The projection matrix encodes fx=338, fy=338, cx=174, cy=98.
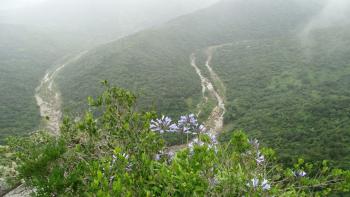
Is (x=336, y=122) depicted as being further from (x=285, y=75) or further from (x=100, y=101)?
(x=100, y=101)

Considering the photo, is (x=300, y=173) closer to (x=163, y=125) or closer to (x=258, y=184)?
(x=258, y=184)

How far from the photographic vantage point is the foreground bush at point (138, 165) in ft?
Result: 14.0

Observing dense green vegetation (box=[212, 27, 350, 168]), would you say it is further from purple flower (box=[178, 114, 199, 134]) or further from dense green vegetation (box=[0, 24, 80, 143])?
dense green vegetation (box=[0, 24, 80, 143])

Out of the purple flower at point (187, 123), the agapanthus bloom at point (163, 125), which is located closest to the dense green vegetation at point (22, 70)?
the agapanthus bloom at point (163, 125)

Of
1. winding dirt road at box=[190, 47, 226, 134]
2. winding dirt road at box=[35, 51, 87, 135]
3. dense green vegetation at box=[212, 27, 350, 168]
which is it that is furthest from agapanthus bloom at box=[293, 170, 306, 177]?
winding dirt road at box=[35, 51, 87, 135]

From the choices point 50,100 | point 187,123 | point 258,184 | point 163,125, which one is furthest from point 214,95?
point 258,184

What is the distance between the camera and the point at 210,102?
53500mm

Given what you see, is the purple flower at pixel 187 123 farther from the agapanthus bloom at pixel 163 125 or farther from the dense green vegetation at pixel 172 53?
the dense green vegetation at pixel 172 53

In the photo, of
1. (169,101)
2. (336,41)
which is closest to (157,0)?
(336,41)

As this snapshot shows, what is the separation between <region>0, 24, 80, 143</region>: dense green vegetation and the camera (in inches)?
1948

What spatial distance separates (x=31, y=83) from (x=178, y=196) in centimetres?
7113

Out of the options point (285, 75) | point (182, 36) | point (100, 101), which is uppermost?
point (100, 101)

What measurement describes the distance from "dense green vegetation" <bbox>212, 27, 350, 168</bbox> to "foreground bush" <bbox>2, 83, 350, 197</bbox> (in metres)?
24.3

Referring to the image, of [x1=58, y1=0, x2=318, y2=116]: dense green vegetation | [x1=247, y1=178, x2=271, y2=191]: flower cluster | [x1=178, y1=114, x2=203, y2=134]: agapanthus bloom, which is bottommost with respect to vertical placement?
[x1=58, y1=0, x2=318, y2=116]: dense green vegetation
